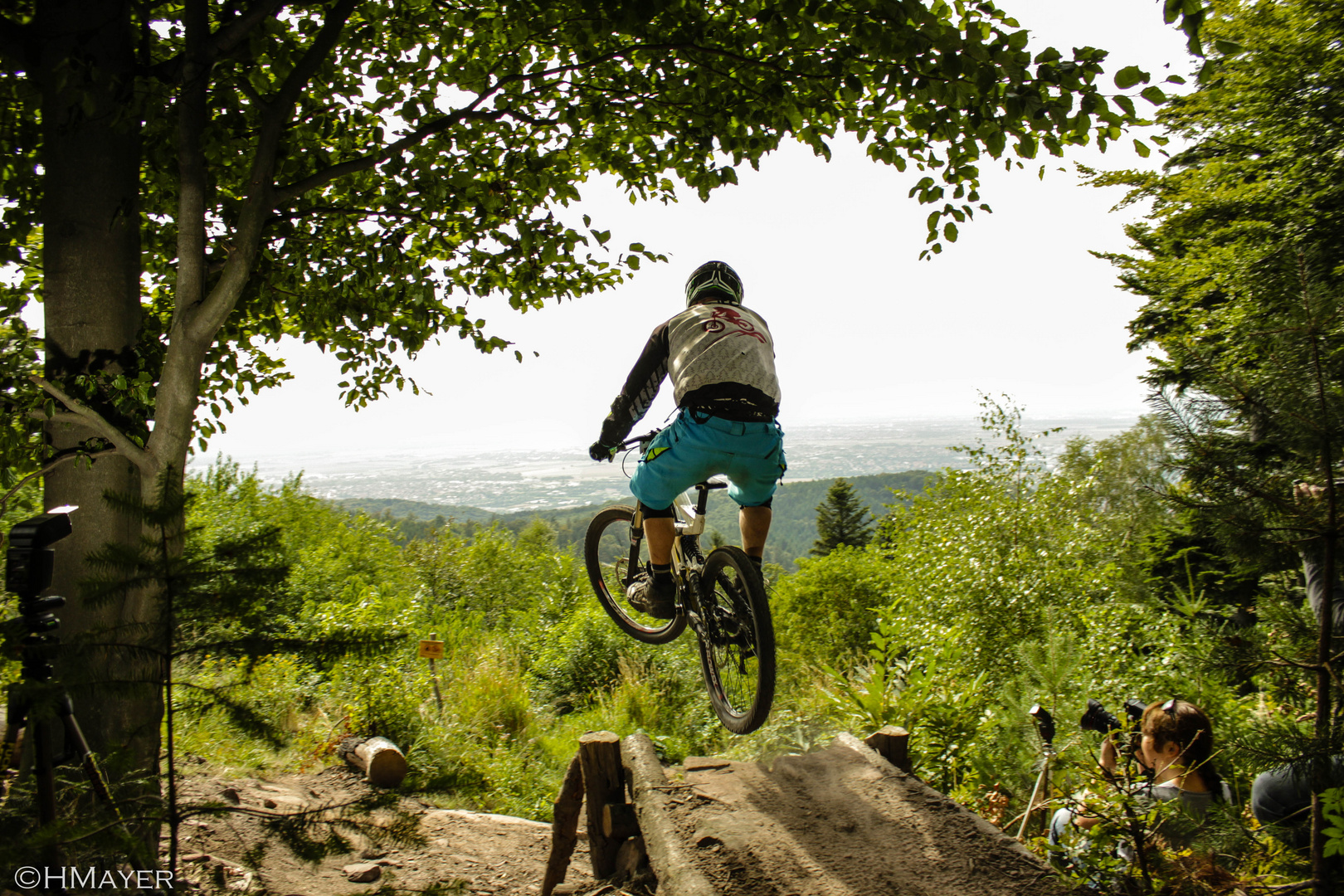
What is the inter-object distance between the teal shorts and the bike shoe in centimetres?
60

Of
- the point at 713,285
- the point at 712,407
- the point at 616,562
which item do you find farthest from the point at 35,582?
the point at 616,562

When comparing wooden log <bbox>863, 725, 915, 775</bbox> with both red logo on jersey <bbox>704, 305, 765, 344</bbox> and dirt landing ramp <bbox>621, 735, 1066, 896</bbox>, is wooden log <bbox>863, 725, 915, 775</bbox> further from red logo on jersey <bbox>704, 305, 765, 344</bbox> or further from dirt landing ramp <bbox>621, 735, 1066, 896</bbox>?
red logo on jersey <bbox>704, 305, 765, 344</bbox>

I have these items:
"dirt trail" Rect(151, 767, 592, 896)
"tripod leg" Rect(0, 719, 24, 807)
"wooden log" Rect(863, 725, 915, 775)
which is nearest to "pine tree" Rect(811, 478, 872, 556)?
"dirt trail" Rect(151, 767, 592, 896)

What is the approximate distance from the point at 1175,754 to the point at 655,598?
100 inches

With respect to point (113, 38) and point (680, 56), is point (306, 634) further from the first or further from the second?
point (680, 56)

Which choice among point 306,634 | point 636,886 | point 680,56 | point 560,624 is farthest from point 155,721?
point 560,624

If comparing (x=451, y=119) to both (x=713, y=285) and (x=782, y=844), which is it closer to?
(x=713, y=285)

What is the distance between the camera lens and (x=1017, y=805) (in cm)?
478

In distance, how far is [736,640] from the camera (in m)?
3.61

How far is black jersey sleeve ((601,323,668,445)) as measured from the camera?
11.9ft

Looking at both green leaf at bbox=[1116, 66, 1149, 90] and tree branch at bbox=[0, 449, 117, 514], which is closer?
tree branch at bbox=[0, 449, 117, 514]

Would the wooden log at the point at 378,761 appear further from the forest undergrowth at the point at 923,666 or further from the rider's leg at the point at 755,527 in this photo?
the rider's leg at the point at 755,527

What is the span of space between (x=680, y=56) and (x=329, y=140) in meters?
2.43

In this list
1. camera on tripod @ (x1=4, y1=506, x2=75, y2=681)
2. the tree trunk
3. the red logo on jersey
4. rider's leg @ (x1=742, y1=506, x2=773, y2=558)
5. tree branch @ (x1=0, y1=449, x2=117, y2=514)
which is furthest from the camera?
rider's leg @ (x1=742, y1=506, x2=773, y2=558)
